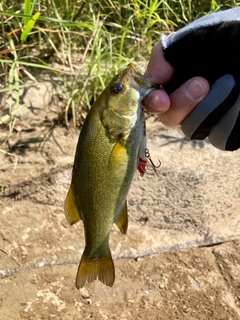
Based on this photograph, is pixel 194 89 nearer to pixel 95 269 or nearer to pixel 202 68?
pixel 202 68

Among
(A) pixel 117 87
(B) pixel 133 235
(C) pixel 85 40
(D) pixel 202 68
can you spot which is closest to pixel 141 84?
(A) pixel 117 87

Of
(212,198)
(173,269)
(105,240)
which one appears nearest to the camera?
(105,240)

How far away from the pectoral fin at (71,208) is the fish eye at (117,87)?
377 mm

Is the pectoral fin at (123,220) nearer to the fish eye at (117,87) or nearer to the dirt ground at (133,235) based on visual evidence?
the fish eye at (117,87)

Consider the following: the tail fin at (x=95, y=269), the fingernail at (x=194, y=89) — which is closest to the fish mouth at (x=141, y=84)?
the fingernail at (x=194, y=89)

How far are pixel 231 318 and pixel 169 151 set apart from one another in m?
1.19

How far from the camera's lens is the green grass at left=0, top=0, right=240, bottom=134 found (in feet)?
11.1

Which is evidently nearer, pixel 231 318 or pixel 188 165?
pixel 231 318

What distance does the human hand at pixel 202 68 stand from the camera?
178 centimetres

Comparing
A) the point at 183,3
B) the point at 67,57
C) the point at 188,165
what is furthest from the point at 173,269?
the point at 183,3

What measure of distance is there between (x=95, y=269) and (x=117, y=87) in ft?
2.33

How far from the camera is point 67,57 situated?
3709mm

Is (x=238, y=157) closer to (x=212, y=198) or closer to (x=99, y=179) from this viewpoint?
(x=212, y=198)

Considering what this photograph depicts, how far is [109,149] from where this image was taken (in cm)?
179
